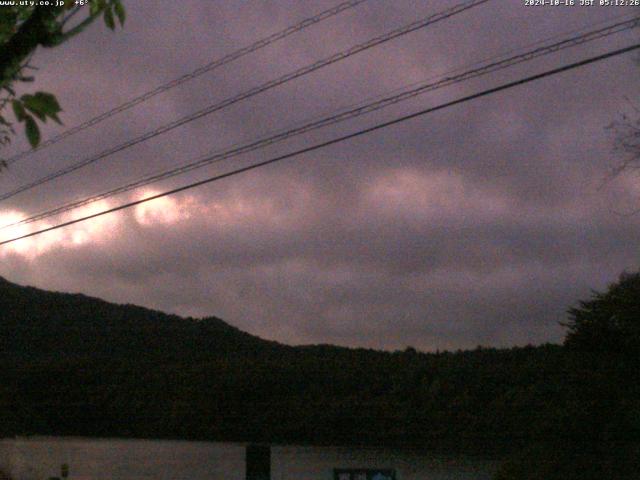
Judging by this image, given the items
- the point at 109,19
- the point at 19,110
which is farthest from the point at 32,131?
the point at 109,19

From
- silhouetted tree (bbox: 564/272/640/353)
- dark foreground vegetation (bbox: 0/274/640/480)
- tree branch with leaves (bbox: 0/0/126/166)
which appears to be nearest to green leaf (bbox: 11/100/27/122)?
tree branch with leaves (bbox: 0/0/126/166)

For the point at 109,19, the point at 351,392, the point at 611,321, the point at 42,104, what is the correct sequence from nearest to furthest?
1. the point at 42,104
2. the point at 109,19
3. the point at 611,321
4. the point at 351,392

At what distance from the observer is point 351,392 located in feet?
70.6

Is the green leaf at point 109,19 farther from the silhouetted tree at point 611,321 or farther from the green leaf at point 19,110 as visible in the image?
the silhouetted tree at point 611,321

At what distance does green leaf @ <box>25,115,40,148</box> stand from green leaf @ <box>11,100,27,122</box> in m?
0.02

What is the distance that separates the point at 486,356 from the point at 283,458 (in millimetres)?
8575

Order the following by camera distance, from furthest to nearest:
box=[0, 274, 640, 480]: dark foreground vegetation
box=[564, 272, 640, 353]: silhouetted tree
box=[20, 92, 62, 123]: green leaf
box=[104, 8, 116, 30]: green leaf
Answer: box=[564, 272, 640, 353]: silhouetted tree, box=[0, 274, 640, 480]: dark foreground vegetation, box=[104, 8, 116, 30]: green leaf, box=[20, 92, 62, 123]: green leaf

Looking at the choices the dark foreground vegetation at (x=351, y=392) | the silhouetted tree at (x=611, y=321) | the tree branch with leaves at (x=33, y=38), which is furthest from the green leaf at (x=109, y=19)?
the silhouetted tree at (x=611, y=321)

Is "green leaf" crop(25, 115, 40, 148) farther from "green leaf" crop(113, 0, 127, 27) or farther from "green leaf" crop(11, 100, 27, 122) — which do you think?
"green leaf" crop(113, 0, 127, 27)

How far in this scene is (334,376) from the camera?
21.4 m

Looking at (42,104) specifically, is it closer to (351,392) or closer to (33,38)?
(33,38)

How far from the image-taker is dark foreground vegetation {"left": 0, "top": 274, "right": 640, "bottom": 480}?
1562 centimetres

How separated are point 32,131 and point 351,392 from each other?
18.4m

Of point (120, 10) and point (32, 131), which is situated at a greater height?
point (120, 10)
